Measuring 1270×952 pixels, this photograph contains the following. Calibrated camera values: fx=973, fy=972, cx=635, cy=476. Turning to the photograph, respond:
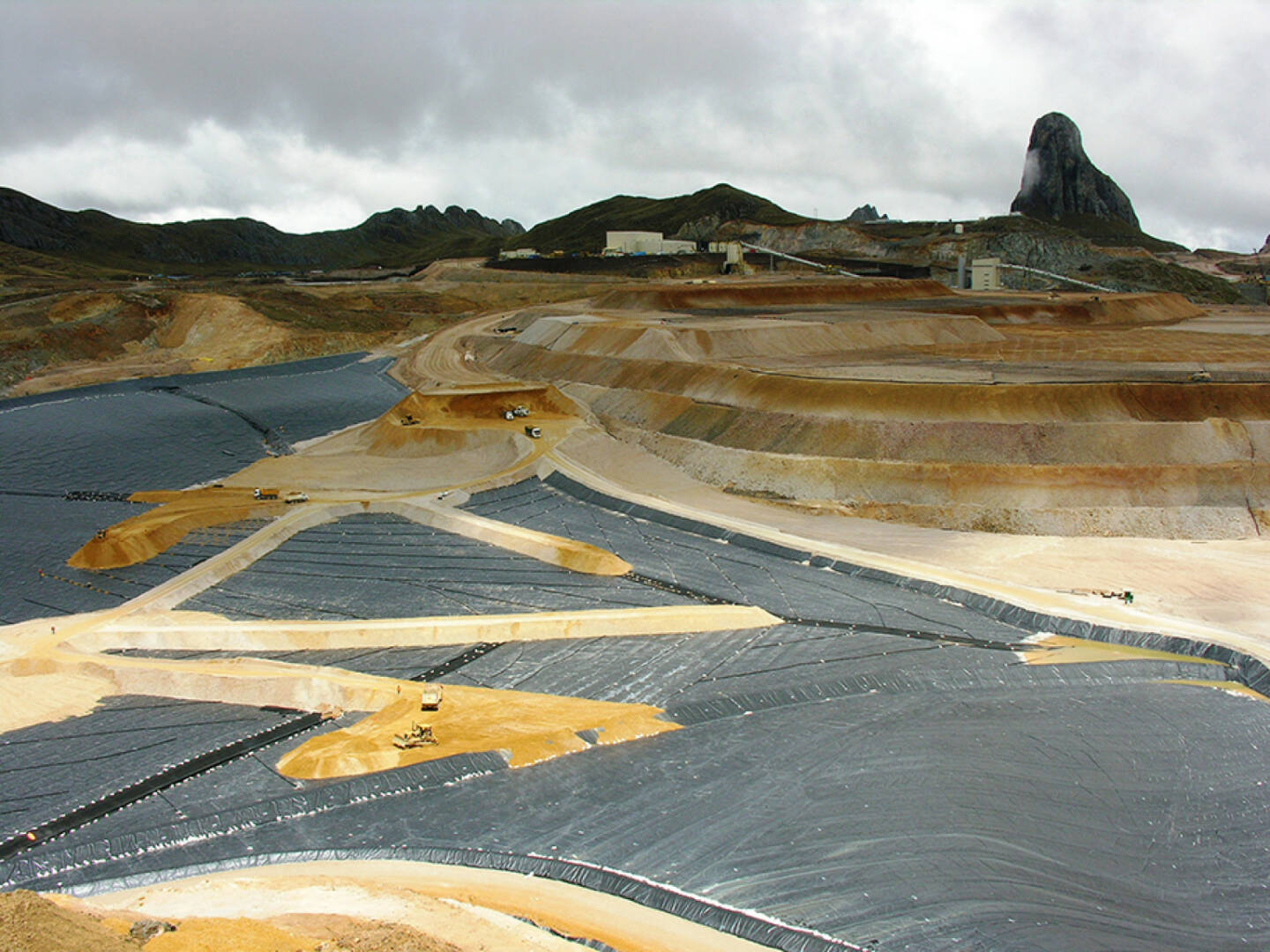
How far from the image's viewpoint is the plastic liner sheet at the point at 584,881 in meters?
12.8

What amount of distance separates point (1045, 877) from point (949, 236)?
9751 cm

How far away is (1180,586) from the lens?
2741 cm

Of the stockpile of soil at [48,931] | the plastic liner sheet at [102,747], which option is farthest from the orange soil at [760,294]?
the stockpile of soil at [48,931]

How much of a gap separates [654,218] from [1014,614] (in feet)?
428

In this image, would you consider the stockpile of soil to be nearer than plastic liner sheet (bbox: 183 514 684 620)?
Yes

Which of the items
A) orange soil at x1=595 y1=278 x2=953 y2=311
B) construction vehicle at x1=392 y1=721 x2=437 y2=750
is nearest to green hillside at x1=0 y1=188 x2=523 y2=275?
orange soil at x1=595 y1=278 x2=953 y2=311

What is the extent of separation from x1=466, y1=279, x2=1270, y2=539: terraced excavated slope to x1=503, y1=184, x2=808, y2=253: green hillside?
7299 cm

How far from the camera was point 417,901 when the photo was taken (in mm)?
13070

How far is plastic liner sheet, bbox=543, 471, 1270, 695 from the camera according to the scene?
21562 mm

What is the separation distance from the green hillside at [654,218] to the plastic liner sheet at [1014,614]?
3943 inches

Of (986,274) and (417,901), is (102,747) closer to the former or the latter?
(417,901)

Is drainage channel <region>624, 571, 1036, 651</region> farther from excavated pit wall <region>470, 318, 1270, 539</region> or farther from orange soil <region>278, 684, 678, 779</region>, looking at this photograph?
excavated pit wall <region>470, 318, 1270, 539</region>

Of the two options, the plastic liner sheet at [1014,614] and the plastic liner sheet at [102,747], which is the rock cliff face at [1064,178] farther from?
the plastic liner sheet at [102,747]

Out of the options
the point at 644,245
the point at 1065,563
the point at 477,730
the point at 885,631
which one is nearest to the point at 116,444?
the point at 477,730
